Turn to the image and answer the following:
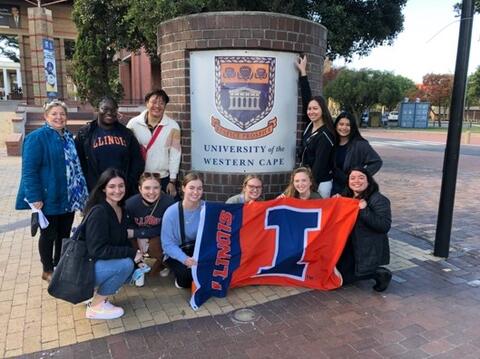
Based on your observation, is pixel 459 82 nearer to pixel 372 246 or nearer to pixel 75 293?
pixel 372 246

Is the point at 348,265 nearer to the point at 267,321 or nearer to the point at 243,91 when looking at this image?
the point at 267,321

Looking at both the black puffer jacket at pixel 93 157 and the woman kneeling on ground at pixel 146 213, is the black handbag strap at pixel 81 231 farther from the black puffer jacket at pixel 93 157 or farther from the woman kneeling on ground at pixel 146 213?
the black puffer jacket at pixel 93 157

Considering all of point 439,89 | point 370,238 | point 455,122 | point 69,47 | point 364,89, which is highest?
point 69,47

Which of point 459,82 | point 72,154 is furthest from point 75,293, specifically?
point 459,82

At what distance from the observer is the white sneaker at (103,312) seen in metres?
3.29

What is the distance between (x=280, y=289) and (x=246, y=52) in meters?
2.45

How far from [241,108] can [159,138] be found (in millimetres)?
935

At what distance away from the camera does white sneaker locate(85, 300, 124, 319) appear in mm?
3285

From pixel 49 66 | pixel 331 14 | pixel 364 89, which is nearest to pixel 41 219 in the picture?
pixel 331 14

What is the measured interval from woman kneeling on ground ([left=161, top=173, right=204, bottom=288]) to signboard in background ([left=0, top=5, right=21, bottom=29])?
93.5 feet

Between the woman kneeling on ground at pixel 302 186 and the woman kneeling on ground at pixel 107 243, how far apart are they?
1525mm

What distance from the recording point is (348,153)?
Answer: 4.14 meters

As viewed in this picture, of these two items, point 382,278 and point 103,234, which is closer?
point 103,234

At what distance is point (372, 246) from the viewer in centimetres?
378
